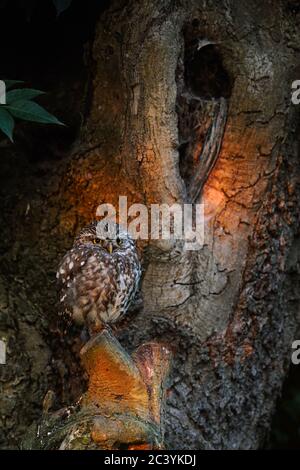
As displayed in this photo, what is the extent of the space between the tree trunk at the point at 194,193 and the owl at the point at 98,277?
86mm

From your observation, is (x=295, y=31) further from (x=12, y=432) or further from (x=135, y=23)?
(x=12, y=432)

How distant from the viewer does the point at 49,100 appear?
361cm

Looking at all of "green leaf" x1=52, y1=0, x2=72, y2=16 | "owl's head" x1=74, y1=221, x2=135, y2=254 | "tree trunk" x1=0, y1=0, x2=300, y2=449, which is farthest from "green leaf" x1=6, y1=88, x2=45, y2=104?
"owl's head" x1=74, y1=221, x2=135, y2=254

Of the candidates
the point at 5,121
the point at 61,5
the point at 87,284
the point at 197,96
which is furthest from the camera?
the point at 197,96

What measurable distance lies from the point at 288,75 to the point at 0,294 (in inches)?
59.4

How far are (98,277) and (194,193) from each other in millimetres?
524

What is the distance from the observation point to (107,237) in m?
3.24

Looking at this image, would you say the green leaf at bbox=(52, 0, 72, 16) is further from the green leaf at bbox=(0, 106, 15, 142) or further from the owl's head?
the owl's head

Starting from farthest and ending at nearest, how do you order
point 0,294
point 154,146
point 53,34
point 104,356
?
point 53,34 < point 0,294 < point 154,146 < point 104,356

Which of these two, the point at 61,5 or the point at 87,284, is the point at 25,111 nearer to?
the point at 61,5

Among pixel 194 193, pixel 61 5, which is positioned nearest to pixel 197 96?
pixel 194 193

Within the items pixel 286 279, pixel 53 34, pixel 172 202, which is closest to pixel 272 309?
pixel 286 279

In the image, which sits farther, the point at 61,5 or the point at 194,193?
the point at 194,193

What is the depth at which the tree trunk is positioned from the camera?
10.4 ft
